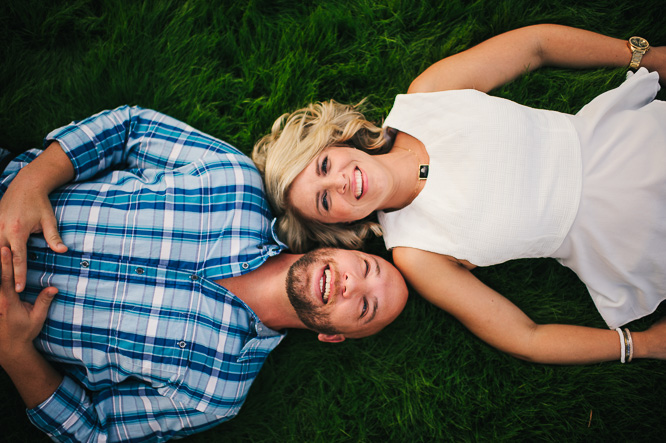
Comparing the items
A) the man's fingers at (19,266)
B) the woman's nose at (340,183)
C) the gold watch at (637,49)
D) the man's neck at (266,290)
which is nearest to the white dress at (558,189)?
the gold watch at (637,49)

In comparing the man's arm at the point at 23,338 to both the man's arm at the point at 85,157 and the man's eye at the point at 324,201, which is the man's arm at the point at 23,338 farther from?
the man's eye at the point at 324,201

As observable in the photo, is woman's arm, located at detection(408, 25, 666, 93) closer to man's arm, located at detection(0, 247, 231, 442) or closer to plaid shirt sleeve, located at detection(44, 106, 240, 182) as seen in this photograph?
plaid shirt sleeve, located at detection(44, 106, 240, 182)

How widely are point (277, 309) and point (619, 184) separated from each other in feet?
8.67

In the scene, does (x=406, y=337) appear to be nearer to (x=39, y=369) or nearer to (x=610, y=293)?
(x=610, y=293)

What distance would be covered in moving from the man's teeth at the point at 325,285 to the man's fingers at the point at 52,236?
5.86 ft

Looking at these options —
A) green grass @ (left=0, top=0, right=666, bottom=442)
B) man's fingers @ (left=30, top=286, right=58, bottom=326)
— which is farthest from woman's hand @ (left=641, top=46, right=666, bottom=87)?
man's fingers @ (left=30, top=286, right=58, bottom=326)

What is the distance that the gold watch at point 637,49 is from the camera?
3152 mm

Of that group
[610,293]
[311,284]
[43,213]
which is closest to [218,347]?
[311,284]

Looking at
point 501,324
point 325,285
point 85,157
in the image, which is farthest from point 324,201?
point 85,157

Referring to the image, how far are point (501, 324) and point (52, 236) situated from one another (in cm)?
328

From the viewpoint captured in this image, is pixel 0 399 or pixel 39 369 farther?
pixel 0 399

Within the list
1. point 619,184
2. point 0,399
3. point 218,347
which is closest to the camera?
point 619,184

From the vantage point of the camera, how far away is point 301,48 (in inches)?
140

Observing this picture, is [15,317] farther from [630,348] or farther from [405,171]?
[630,348]
